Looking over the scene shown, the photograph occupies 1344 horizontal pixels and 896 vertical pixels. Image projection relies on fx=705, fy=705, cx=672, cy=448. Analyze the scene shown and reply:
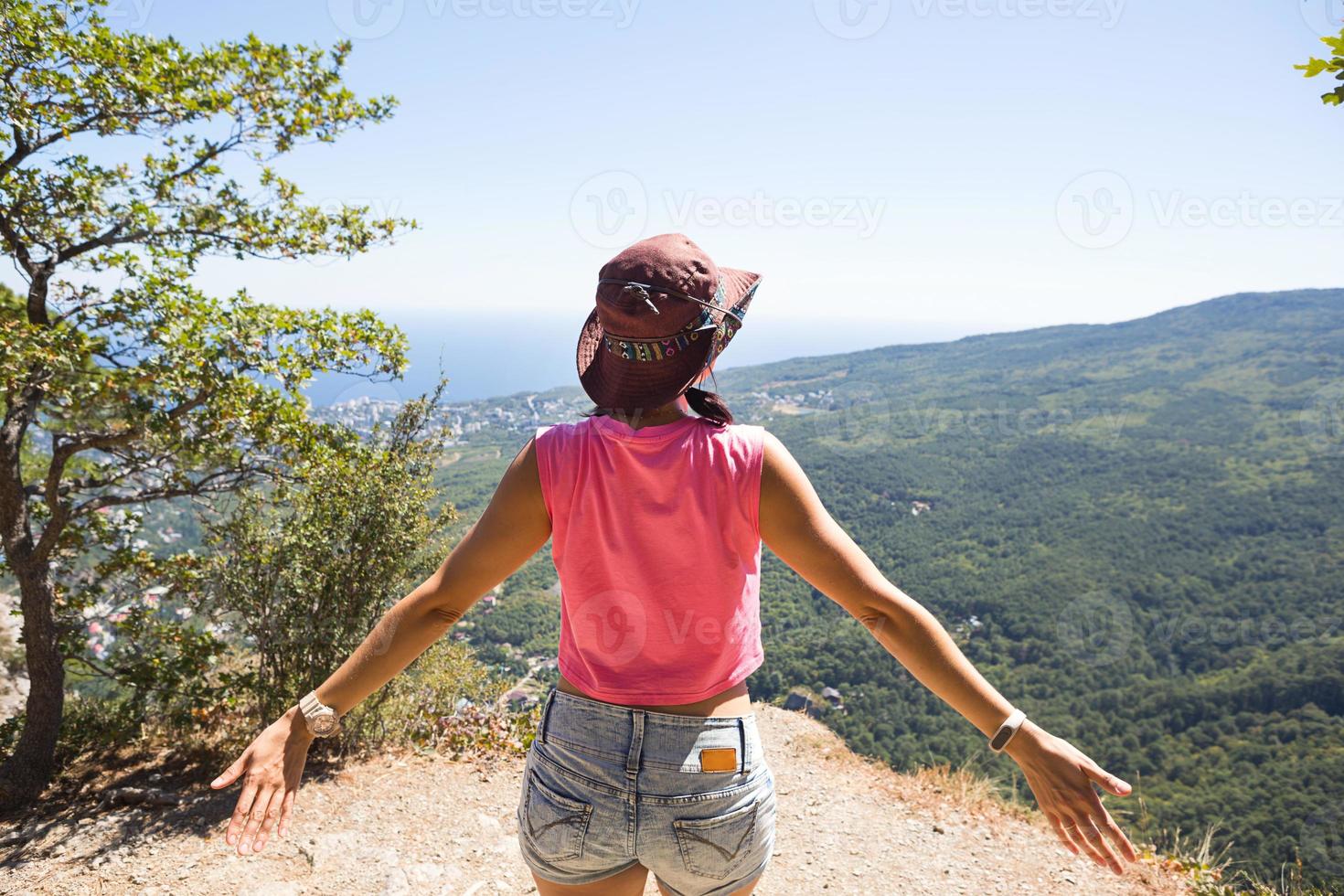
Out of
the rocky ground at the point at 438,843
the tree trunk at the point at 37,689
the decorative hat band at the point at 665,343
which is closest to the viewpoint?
the decorative hat band at the point at 665,343

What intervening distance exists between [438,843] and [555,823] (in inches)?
144

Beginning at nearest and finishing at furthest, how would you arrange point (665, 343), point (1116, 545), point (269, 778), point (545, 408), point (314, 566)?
point (665, 343) → point (269, 778) → point (314, 566) → point (1116, 545) → point (545, 408)

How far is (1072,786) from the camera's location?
4.01 ft

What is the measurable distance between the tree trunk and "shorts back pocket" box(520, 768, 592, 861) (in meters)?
5.38

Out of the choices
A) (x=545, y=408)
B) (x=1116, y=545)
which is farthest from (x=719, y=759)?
(x=1116, y=545)

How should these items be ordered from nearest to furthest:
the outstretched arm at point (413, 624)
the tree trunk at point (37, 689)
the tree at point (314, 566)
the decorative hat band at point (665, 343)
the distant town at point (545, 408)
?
the decorative hat band at point (665, 343), the outstretched arm at point (413, 624), the tree trunk at point (37, 689), the tree at point (314, 566), the distant town at point (545, 408)

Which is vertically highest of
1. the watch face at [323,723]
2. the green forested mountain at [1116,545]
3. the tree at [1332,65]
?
the tree at [1332,65]

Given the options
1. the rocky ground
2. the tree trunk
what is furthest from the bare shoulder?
the tree trunk

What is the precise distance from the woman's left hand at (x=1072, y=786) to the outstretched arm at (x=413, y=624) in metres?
0.94

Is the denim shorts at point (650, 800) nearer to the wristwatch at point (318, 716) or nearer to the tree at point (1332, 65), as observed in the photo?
the wristwatch at point (318, 716)

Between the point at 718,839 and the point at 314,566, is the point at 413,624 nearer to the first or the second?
the point at 718,839

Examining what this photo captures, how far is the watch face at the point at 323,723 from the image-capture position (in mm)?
1323

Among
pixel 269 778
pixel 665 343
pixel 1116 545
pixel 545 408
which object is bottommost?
pixel 1116 545

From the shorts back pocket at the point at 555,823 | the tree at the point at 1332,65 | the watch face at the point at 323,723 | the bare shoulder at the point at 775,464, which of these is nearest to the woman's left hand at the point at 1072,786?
the bare shoulder at the point at 775,464
